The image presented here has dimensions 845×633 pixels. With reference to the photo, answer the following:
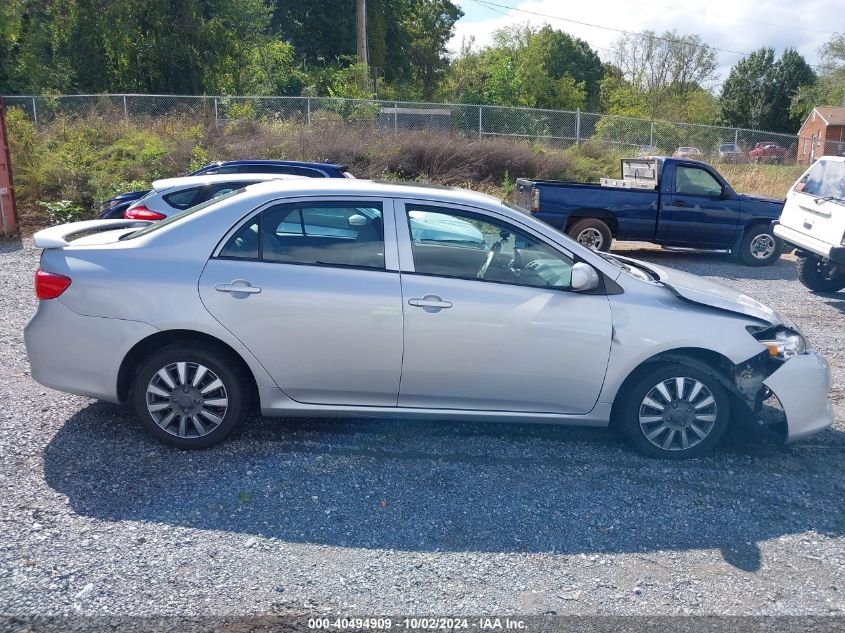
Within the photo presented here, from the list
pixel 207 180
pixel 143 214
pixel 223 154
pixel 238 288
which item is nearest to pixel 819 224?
pixel 207 180

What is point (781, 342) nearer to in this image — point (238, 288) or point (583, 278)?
point (583, 278)

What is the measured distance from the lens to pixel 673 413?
4922mm

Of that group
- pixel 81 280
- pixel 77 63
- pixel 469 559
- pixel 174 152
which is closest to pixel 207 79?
pixel 77 63

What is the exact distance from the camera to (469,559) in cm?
382

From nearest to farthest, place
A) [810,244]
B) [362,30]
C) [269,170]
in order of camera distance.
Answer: [810,244]
[269,170]
[362,30]

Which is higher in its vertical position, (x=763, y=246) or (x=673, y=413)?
(x=673, y=413)

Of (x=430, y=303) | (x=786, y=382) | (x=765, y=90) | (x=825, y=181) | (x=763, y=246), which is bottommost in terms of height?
(x=763, y=246)

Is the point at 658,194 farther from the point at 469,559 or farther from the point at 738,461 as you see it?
the point at 469,559

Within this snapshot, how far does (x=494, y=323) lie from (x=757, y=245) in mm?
10286

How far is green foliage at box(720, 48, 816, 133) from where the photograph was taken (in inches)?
2312

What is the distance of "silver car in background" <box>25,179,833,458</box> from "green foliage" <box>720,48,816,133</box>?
59.9 meters

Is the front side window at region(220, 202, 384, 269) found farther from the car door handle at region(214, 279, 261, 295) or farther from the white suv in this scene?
the white suv

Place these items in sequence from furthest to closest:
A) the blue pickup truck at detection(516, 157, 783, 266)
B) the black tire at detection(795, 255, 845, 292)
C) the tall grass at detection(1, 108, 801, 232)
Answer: the tall grass at detection(1, 108, 801, 232) → the blue pickup truck at detection(516, 157, 783, 266) → the black tire at detection(795, 255, 845, 292)

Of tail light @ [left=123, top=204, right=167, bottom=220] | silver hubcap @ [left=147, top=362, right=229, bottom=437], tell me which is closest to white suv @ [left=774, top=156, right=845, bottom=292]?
silver hubcap @ [left=147, top=362, right=229, bottom=437]
